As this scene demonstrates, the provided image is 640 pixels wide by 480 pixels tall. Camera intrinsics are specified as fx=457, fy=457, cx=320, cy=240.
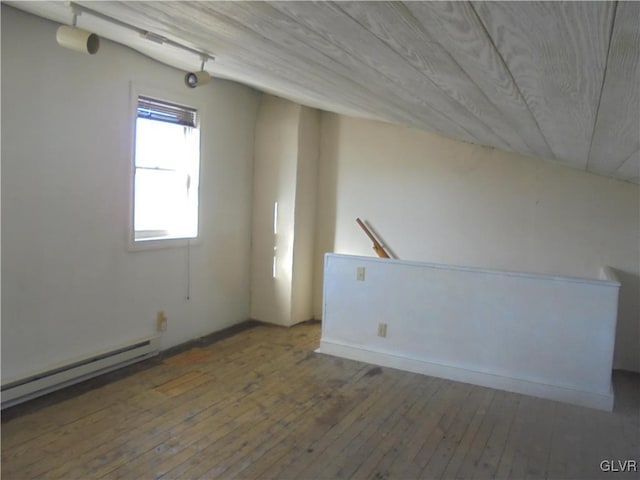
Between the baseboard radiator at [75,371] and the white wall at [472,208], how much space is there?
2128 millimetres

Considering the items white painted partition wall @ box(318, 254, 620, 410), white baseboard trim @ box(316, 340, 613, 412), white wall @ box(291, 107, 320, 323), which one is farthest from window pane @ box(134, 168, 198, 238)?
white baseboard trim @ box(316, 340, 613, 412)

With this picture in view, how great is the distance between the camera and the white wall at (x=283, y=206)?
15.8 feet

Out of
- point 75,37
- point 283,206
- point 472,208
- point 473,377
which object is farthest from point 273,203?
point 75,37

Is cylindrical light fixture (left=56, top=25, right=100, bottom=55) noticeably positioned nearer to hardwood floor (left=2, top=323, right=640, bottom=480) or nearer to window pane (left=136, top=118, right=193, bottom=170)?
window pane (left=136, top=118, right=193, bottom=170)

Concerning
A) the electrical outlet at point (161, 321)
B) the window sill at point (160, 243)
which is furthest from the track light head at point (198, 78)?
the electrical outlet at point (161, 321)

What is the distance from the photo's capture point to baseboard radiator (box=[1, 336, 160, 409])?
286 cm

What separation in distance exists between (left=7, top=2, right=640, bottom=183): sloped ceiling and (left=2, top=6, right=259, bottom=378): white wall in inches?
41.4

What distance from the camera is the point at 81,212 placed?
10.5 feet

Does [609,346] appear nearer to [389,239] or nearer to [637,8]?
[389,239]

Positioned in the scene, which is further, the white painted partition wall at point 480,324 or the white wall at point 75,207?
the white painted partition wall at point 480,324

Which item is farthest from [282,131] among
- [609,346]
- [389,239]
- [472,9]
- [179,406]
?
[472,9]

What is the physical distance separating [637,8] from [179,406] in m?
3.12

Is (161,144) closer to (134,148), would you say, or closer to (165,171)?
(165,171)

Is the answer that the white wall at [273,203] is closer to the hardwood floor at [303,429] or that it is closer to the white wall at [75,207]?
the white wall at [75,207]
